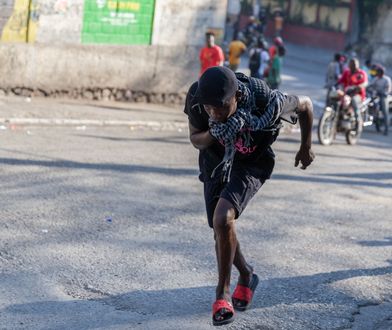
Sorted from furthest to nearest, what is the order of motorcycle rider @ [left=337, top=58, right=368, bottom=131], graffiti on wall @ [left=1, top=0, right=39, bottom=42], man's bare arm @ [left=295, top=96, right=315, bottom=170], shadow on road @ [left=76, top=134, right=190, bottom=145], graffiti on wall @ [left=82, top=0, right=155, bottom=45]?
graffiti on wall @ [left=82, top=0, right=155, bottom=45]
motorcycle rider @ [left=337, top=58, right=368, bottom=131]
graffiti on wall @ [left=1, top=0, right=39, bottom=42]
shadow on road @ [left=76, top=134, right=190, bottom=145]
man's bare arm @ [left=295, top=96, right=315, bottom=170]

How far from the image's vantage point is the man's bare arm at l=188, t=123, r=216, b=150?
225 inches

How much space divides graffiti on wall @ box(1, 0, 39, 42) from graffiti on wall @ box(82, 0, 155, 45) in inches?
41.7

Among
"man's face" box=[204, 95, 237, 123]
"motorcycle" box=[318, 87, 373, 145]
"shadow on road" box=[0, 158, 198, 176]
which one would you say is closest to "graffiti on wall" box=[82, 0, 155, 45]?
"motorcycle" box=[318, 87, 373, 145]

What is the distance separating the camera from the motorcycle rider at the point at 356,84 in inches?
685

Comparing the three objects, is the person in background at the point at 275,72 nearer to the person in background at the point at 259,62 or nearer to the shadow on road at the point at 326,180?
the person in background at the point at 259,62

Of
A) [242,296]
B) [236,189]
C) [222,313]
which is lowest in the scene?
[242,296]

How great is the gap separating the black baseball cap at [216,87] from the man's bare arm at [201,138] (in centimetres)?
34

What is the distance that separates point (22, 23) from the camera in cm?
1681

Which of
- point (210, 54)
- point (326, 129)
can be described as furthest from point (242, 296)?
point (210, 54)

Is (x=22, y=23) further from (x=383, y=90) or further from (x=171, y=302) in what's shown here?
(x=171, y=302)

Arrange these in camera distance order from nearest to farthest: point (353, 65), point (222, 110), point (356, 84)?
point (222, 110) → point (353, 65) → point (356, 84)

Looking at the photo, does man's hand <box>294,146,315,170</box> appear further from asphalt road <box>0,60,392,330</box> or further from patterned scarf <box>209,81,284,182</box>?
asphalt road <box>0,60,392,330</box>

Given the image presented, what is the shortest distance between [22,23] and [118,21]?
209cm

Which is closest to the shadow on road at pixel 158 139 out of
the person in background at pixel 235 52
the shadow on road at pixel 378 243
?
the shadow on road at pixel 378 243
